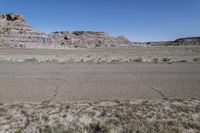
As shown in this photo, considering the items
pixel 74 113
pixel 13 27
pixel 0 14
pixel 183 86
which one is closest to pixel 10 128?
pixel 74 113

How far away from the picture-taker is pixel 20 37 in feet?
265

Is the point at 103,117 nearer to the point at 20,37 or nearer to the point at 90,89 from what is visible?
the point at 90,89

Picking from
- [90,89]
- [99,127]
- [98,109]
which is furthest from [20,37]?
[99,127]

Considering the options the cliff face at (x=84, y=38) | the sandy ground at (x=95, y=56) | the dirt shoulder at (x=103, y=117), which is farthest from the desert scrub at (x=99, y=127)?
the cliff face at (x=84, y=38)

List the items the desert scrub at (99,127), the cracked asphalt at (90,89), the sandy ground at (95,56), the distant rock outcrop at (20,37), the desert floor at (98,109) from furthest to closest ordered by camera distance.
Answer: the distant rock outcrop at (20,37), the sandy ground at (95,56), the cracked asphalt at (90,89), the desert floor at (98,109), the desert scrub at (99,127)

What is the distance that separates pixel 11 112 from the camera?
5.26 meters

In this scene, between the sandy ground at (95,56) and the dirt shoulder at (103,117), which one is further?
the sandy ground at (95,56)

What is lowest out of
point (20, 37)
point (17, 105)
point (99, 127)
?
point (99, 127)

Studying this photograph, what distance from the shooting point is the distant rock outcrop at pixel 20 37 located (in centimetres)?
7688

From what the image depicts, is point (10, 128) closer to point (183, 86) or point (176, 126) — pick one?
point (176, 126)

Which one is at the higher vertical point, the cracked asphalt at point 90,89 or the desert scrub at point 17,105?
the desert scrub at point 17,105

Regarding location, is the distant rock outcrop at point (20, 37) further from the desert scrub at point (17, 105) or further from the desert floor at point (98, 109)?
the desert scrub at point (17, 105)

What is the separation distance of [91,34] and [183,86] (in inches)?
6401

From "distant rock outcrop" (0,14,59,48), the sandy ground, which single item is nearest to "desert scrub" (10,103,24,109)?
the sandy ground
